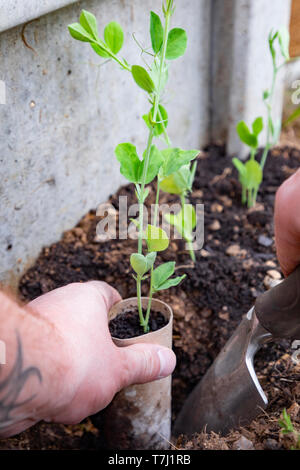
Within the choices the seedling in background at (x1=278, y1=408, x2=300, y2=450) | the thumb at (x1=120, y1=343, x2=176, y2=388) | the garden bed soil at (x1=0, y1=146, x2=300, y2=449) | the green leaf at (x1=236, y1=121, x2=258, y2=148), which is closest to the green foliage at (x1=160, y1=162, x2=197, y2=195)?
the garden bed soil at (x1=0, y1=146, x2=300, y2=449)

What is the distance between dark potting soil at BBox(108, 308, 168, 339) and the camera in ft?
3.06

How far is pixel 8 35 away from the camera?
98 cm

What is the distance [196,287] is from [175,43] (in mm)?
572

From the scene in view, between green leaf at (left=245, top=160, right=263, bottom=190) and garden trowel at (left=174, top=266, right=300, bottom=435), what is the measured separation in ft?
1.72

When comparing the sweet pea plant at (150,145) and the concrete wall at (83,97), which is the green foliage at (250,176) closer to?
the concrete wall at (83,97)

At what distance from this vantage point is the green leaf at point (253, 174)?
1.40 meters

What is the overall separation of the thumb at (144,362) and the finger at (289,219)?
28 cm

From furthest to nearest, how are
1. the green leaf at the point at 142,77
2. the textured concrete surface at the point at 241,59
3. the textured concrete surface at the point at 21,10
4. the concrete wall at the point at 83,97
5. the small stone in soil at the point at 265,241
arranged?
the textured concrete surface at the point at 241,59, the small stone in soil at the point at 265,241, the concrete wall at the point at 83,97, the textured concrete surface at the point at 21,10, the green leaf at the point at 142,77

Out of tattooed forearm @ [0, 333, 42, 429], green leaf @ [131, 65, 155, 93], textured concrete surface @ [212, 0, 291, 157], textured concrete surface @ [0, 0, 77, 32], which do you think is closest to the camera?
tattooed forearm @ [0, 333, 42, 429]

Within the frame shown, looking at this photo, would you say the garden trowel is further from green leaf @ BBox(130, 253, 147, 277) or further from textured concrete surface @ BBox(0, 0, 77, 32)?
textured concrete surface @ BBox(0, 0, 77, 32)

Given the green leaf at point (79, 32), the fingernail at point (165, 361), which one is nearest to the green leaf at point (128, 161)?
the green leaf at point (79, 32)

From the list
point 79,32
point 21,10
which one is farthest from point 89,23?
point 21,10

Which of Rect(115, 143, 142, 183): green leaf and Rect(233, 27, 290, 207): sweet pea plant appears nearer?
Rect(115, 143, 142, 183): green leaf

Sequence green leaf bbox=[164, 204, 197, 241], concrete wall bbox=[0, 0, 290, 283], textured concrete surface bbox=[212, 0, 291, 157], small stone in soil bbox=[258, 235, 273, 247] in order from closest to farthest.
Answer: concrete wall bbox=[0, 0, 290, 283]
green leaf bbox=[164, 204, 197, 241]
small stone in soil bbox=[258, 235, 273, 247]
textured concrete surface bbox=[212, 0, 291, 157]
